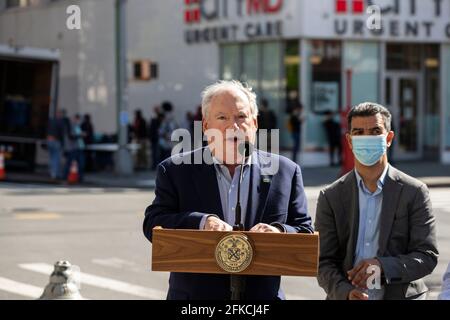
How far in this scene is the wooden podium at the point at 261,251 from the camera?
3.40m

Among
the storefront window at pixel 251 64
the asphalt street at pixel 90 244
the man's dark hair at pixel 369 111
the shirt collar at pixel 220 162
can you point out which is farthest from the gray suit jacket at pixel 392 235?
the storefront window at pixel 251 64

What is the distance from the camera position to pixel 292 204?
4.07m

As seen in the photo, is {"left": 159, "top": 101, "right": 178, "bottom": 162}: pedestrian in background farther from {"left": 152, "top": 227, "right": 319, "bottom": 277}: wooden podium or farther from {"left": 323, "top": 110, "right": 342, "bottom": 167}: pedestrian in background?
{"left": 152, "top": 227, "right": 319, "bottom": 277}: wooden podium

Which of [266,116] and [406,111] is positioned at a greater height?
[406,111]

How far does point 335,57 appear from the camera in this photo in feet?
89.4

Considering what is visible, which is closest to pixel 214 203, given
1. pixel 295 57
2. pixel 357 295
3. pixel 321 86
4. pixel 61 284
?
pixel 357 295

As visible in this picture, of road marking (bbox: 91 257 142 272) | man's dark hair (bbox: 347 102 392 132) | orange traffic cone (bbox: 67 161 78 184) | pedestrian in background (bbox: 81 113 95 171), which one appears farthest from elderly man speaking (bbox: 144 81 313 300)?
pedestrian in background (bbox: 81 113 95 171)

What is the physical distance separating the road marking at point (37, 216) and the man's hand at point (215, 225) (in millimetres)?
12709

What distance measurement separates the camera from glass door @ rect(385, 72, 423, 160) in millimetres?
28406

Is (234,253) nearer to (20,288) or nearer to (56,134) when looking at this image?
(20,288)

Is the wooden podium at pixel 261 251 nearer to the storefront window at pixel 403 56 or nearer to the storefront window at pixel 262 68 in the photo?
the storefront window at pixel 262 68

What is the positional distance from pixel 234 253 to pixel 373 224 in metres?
1.30

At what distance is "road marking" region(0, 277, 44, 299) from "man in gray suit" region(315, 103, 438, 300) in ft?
18.0

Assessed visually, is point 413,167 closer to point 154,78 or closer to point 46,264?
point 154,78
